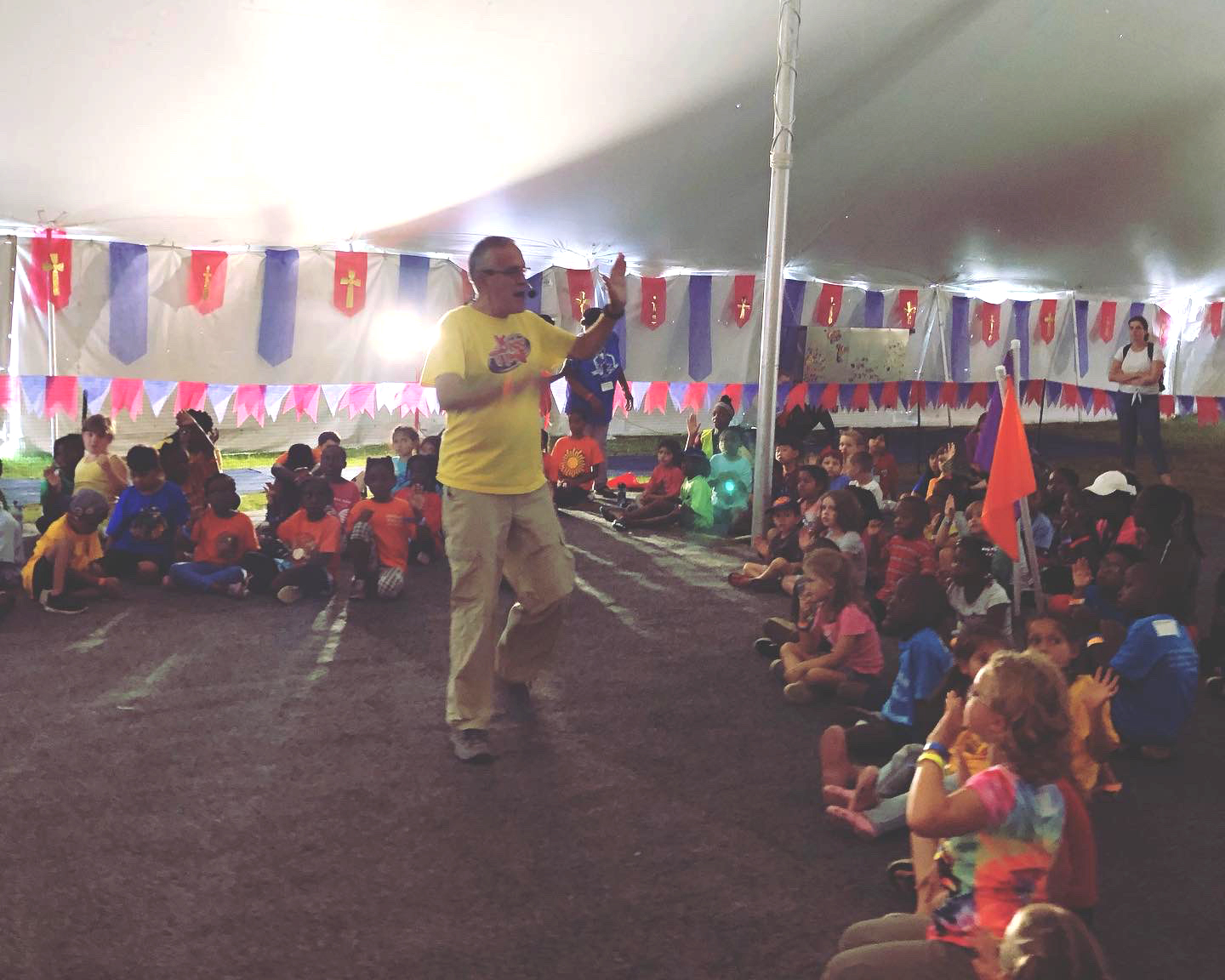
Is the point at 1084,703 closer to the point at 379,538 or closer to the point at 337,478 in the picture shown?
the point at 379,538

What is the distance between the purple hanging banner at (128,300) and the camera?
26.3 ft

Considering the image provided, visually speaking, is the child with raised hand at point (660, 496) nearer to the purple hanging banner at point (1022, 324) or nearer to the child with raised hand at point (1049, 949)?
the purple hanging banner at point (1022, 324)

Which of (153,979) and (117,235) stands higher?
(117,235)

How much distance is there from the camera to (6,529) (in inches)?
213

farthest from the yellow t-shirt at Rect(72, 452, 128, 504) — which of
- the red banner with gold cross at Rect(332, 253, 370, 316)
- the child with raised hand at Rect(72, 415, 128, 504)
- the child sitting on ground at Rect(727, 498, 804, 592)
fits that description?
the child sitting on ground at Rect(727, 498, 804, 592)

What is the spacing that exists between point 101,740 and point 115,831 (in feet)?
2.53

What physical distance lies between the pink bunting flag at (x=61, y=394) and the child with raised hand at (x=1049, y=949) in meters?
7.95

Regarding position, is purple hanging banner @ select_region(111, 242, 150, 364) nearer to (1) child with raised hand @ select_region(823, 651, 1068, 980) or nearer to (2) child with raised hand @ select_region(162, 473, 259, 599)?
(2) child with raised hand @ select_region(162, 473, 259, 599)

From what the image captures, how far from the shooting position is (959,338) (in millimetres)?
12148

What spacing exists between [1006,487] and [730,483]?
3807mm

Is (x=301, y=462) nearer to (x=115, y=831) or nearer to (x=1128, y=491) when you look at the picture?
(x=115, y=831)

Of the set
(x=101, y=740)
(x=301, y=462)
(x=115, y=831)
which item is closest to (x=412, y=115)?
(x=301, y=462)

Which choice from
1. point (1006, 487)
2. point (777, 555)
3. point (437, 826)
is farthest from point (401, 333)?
point (437, 826)

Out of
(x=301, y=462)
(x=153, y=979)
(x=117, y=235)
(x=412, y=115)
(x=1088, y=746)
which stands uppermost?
(x=412, y=115)
